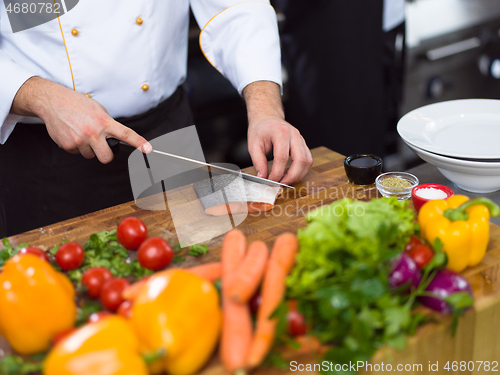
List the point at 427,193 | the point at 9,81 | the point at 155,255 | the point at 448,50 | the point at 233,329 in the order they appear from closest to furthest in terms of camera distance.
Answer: the point at 233,329
the point at 155,255
the point at 427,193
the point at 9,81
the point at 448,50

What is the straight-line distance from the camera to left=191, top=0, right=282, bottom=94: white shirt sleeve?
1.40 m

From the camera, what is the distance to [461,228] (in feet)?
2.71

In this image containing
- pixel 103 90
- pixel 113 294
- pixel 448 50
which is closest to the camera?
pixel 113 294

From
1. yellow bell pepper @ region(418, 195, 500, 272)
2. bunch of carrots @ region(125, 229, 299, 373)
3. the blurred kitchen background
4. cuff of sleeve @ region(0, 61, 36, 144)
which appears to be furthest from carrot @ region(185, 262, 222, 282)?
the blurred kitchen background

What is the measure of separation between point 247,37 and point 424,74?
6.72 feet

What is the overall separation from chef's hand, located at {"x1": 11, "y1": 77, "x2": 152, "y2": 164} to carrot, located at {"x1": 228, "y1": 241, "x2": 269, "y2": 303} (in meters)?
0.51

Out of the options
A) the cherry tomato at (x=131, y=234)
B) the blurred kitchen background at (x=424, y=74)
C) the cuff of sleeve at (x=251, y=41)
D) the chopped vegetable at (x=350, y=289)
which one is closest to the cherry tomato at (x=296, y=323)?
the chopped vegetable at (x=350, y=289)

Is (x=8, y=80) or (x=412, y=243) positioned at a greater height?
(x=8, y=80)

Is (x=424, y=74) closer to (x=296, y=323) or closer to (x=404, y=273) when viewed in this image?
(x=404, y=273)

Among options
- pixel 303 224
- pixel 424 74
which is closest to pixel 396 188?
pixel 303 224

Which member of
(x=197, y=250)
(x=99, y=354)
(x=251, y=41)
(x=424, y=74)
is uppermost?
(x=251, y=41)

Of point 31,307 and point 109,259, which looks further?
point 109,259

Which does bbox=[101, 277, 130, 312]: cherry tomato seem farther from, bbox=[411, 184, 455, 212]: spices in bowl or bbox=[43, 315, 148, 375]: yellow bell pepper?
bbox=[411, 184, 455, 212]: spices in bowl

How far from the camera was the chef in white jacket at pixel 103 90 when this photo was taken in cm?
116
